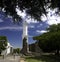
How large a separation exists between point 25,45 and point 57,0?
6370cm

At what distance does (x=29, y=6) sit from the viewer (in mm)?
7270

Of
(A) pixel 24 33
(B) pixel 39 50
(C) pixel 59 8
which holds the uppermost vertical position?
(C) pixel 59 8

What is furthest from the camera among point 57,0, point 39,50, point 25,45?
point 39,50

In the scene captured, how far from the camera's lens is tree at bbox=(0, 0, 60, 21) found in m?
7.07

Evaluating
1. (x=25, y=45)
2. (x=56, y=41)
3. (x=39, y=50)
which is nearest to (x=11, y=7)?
(x=56, y=41)

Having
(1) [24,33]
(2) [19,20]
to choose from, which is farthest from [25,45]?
(2) [19,20]

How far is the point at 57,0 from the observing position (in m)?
6.98

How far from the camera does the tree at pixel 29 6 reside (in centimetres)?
707

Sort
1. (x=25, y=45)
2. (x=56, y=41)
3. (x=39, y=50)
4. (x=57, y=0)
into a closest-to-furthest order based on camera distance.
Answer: (x=57, y=0), (x=56, y=41), (x=25, y=45), (x=39, y=50)

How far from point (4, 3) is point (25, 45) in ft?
209

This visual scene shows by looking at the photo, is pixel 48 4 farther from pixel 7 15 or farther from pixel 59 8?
pixel 7 15

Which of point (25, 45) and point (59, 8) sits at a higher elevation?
point (59, 8)

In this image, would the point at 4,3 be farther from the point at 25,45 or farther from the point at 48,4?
the point at 25,45

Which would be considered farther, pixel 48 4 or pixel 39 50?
pixel 39 50
